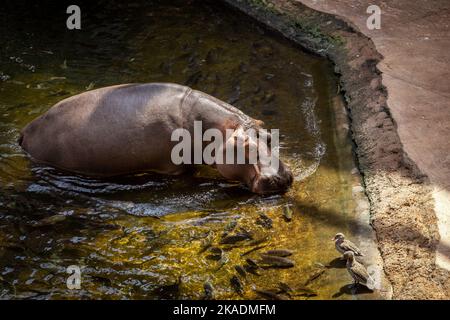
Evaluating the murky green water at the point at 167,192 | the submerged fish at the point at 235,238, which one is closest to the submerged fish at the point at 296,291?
the murky green water at the point at 167,192

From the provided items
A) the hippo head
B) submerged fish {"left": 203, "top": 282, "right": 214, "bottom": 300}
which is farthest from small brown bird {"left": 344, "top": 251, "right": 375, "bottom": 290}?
the hippo head

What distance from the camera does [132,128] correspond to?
552 cm

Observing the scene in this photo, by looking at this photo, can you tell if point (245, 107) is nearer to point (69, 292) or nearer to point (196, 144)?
point (196, 144)

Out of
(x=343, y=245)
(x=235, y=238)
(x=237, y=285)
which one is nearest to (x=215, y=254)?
(x=235, y=238)

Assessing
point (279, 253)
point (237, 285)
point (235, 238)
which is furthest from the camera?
point (235, 238)

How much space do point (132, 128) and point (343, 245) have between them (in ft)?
7.15

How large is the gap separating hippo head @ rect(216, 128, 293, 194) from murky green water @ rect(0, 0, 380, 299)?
112 mm

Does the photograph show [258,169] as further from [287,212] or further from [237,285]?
[237,285]

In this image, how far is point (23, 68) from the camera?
25.0ft

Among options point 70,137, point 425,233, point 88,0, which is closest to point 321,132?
point 425,233

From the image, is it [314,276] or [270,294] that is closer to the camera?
[270,294]

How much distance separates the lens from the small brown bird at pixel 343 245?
4.45 meters

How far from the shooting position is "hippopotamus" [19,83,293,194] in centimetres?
551
